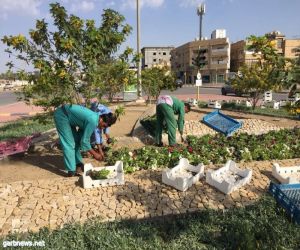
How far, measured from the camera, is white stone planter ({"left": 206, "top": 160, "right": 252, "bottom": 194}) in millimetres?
4448

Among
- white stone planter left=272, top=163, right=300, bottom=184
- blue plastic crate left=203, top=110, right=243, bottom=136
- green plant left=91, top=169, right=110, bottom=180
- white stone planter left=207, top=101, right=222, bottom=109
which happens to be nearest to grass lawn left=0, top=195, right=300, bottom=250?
white stone planter left=272, top=163, right=300, bottom=184

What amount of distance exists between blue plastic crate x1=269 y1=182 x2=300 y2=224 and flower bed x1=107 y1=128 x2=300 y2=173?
2036 mm

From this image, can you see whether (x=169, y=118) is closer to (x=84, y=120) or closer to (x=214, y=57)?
(x=84, y=120)

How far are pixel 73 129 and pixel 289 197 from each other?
141 inches

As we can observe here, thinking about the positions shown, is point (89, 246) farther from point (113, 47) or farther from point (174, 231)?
point (113, 47)

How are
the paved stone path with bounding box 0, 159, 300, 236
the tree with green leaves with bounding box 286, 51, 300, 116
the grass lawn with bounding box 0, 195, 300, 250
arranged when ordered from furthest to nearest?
the paved stone path with bounding box 0, 159, 300, 236 < the grass lawn with bounding box 0, 195, 300, 250 < the tree with green leaves with bounding box 286, 51, 300, 116

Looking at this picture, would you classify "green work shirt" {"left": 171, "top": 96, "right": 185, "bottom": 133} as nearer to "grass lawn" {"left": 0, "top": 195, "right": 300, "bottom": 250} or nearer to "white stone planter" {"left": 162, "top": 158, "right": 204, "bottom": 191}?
"white stone planter" {"left": 162, "top": 158, "right": 204, "bottom": 191}

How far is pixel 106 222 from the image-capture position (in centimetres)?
383

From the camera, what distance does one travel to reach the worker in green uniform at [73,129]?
5.02m

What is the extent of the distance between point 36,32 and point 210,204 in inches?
174

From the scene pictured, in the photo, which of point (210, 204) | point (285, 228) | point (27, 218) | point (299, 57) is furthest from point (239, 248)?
point (27, 218)

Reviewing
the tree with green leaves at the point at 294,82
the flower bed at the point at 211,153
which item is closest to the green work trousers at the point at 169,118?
the flower bed at the point at 211,153

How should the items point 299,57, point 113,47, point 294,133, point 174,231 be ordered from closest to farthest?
point 299,57
point 174,231
point 113,47
point 294,133

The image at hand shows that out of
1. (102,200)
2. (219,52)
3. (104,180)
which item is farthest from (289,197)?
(219,52)
